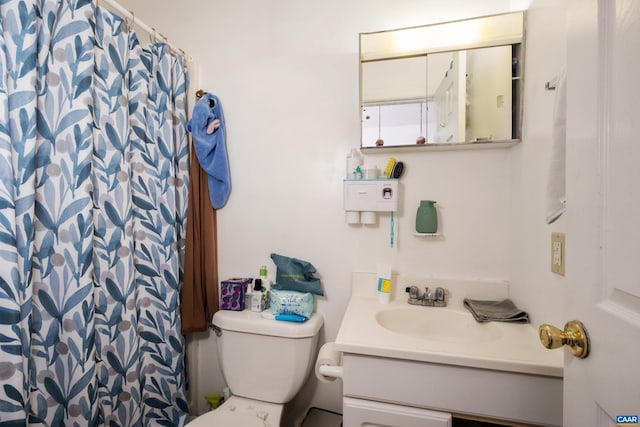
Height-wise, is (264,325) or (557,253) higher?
(557,253)

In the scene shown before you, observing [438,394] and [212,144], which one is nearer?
[438,394]

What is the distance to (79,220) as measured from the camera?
936 millimetres

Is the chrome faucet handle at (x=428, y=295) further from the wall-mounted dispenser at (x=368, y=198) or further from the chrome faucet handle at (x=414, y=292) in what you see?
the wall-mounted dispenser at (x=368, y=198)

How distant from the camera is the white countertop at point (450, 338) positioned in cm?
76

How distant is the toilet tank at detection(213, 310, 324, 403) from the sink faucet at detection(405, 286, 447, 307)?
425mm

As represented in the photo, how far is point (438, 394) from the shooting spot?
802 mm

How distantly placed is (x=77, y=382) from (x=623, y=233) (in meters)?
1.44

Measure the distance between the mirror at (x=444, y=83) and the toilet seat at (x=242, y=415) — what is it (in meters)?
1.18

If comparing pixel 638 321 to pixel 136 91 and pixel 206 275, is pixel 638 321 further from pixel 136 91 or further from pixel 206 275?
pixel 136 91

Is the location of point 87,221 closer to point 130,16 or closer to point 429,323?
point 130,16

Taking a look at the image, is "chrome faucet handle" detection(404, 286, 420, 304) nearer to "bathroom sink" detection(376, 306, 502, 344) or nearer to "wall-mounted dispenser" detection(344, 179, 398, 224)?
"bathroom sink" detection(376, 306, 502, 344)

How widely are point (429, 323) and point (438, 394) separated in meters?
0.36

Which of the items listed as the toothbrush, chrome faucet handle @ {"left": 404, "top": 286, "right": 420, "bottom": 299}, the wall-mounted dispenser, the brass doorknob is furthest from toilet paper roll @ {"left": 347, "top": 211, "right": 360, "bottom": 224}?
the brass doorknob

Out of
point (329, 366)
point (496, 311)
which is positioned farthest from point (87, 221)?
point (496, 311)
